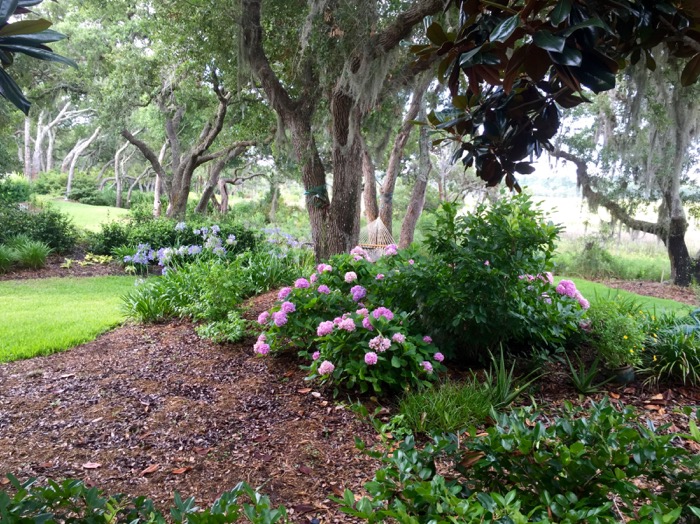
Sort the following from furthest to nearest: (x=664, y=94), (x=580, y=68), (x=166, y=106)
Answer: (x=166, y=106), (x=664, y=94), (x=580, y=68)

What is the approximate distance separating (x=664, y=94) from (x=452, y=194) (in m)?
11.4

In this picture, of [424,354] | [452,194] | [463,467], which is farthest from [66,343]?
[452,194]

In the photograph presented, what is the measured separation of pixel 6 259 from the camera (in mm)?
7473

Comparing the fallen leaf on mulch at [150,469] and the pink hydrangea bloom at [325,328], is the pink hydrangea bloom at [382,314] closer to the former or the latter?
the pink hydrangea bloom at [325,328]

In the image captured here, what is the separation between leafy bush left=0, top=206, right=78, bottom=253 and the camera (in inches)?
339

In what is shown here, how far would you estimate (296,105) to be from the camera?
17.0 ft

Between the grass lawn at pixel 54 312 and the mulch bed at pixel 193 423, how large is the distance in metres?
0.42

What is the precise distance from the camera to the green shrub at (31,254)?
25.2ft

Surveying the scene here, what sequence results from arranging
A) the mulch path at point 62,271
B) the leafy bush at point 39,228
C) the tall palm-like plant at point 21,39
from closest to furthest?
the tall palm-like plant at point 21,39, the mulch path at point 62,271, the leafy bush at point 39,228

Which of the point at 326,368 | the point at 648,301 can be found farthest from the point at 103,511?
the point at 648,301

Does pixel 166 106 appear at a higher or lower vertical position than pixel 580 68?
higher

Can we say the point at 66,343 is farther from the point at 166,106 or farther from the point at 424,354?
the point at 166,106

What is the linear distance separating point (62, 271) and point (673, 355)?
846 centimetres

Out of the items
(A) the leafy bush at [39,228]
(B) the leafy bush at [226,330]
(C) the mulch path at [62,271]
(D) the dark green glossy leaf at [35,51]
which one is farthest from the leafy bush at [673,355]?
(A) the leafy bush at [39,228]
